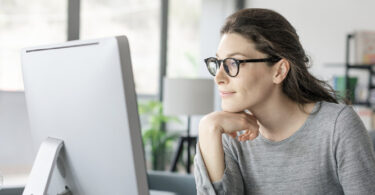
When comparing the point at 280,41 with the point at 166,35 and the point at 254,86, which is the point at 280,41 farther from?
the point at 166,35

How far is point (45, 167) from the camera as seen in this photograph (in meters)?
1.00

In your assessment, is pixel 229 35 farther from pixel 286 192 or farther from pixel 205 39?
pixel 205 39

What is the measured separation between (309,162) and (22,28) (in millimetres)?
3194

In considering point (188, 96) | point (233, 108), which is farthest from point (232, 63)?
point (188, 96)

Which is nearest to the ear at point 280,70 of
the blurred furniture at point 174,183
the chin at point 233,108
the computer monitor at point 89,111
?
the chin at point 233,108

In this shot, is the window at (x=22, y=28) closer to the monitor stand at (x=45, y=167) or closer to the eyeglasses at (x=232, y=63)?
the eyeglasses at (x=232, y=63)

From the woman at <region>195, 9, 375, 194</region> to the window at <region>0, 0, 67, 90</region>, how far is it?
8.91ft

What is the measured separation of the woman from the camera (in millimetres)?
1367

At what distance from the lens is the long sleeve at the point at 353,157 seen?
1274mm

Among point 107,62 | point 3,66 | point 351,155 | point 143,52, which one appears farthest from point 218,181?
point 143,52

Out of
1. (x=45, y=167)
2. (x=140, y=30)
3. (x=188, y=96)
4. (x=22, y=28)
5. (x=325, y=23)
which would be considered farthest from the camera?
(x=325, y=23)

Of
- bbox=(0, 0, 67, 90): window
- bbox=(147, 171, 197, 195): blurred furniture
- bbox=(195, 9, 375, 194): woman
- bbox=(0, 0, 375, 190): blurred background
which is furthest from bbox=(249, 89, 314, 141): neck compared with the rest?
bbox=(0, 0, 67, 90): window

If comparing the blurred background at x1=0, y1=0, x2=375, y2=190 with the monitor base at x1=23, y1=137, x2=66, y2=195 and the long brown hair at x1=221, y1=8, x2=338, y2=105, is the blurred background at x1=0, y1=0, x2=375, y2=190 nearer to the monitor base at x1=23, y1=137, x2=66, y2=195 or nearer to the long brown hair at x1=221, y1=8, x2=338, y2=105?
the long brown hair at x1=221, y1=8, x2=338, y2=105

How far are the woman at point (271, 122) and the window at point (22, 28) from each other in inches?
107
